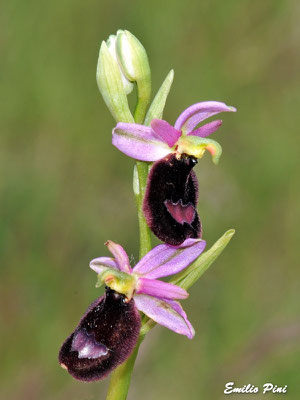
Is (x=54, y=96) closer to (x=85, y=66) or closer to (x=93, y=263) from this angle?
(x=85, y=66)

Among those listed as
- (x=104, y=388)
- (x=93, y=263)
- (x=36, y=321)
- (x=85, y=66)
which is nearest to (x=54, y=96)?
(x=85, y=66)

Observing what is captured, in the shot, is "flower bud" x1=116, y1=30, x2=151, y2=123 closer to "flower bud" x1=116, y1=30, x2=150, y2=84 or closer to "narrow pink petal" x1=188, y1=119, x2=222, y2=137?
"flower bud" x1=116, y1=30, x2=150, y2=84

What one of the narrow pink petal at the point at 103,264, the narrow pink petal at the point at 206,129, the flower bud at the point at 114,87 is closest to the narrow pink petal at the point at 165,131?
the narrow pink petal at the point at 206,129

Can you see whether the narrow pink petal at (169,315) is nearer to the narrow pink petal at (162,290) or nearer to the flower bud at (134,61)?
the narrow pink petal at (162,290)

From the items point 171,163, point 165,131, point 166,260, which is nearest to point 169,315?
point 166,260

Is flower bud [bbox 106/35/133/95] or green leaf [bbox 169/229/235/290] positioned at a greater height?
flower bud [bbox 106/35/133/95]

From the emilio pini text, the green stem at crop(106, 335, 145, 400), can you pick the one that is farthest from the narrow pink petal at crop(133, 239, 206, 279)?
the emilio pini text

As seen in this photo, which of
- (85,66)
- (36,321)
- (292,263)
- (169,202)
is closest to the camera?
(169,202)
